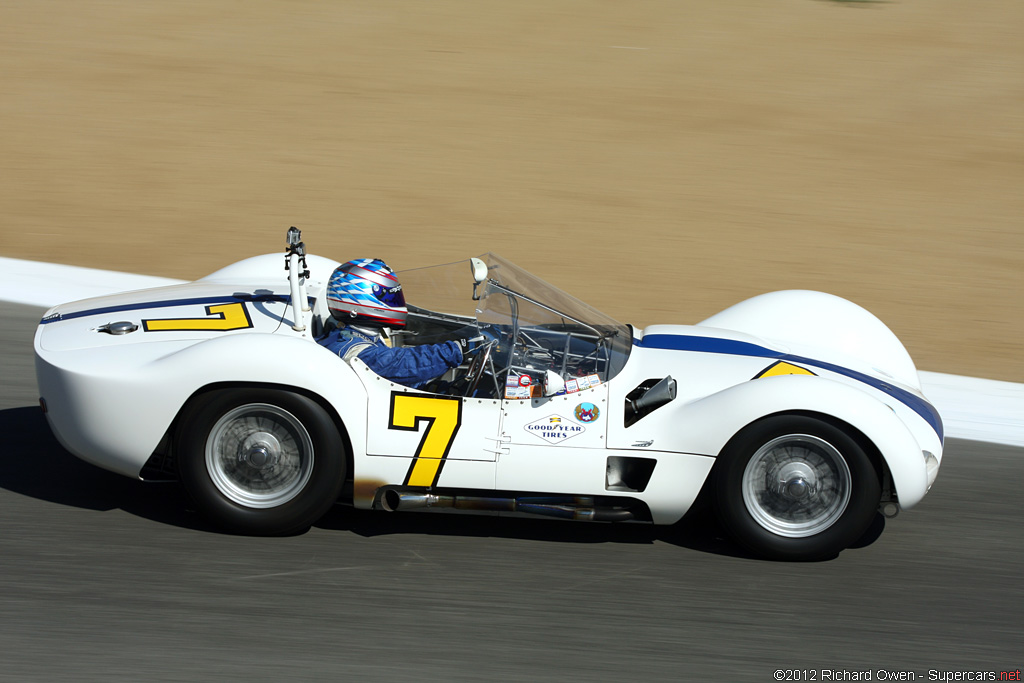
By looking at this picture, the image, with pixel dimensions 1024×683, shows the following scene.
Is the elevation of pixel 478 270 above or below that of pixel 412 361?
above

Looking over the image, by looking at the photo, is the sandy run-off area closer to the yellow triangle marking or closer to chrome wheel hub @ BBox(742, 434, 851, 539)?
the yellow triangle marking

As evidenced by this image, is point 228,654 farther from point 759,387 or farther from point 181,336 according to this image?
point 759,387

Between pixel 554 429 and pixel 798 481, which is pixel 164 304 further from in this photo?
pixel 798 481

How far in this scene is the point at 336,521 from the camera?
4.51m

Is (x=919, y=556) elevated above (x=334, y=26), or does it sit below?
below

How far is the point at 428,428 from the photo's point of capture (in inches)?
163

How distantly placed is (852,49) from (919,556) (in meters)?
11.5

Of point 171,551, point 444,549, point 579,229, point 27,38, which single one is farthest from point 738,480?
point 27,38

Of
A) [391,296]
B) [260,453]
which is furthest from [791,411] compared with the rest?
[260,453]

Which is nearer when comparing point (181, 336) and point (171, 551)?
point (171, 551)

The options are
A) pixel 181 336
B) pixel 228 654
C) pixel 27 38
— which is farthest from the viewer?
pixel 27 38

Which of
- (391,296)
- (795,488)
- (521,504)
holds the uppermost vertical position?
(391,296)

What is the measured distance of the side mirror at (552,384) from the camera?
164 inches

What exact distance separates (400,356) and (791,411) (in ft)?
5.67
